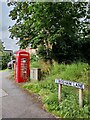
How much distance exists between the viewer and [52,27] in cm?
1084

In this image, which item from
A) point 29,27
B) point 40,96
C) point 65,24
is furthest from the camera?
point 29,27

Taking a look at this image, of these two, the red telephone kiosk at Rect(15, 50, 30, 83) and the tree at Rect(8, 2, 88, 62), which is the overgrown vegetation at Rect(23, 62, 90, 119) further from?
the tree at Rect(8, 2, 88, 62)

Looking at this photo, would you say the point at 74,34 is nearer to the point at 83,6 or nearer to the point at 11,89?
the point at 83,6

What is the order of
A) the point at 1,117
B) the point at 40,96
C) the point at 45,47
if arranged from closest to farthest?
the point at 1,117 < the point at 40,96 < the point at 45,47

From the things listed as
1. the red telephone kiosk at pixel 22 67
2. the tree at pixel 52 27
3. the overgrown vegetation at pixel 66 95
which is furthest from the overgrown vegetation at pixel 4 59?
the overgrown vegetation at pixel 66 95

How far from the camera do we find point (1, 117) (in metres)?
5.78

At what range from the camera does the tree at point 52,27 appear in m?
10.0

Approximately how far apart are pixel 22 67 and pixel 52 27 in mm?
2509

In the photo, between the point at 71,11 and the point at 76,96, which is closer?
the point at 76,96

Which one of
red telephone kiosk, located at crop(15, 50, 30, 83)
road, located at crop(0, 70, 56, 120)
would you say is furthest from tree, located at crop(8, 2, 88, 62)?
road, located at crop(0, 70, 56, 120)

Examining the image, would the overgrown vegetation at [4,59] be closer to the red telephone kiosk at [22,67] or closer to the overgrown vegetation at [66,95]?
the red telephone kiosk at [22,67]

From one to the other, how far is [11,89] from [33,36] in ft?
13.2

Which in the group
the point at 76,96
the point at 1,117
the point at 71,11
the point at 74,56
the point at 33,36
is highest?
the point at 71,11

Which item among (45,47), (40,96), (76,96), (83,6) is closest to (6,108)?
(40,96)
